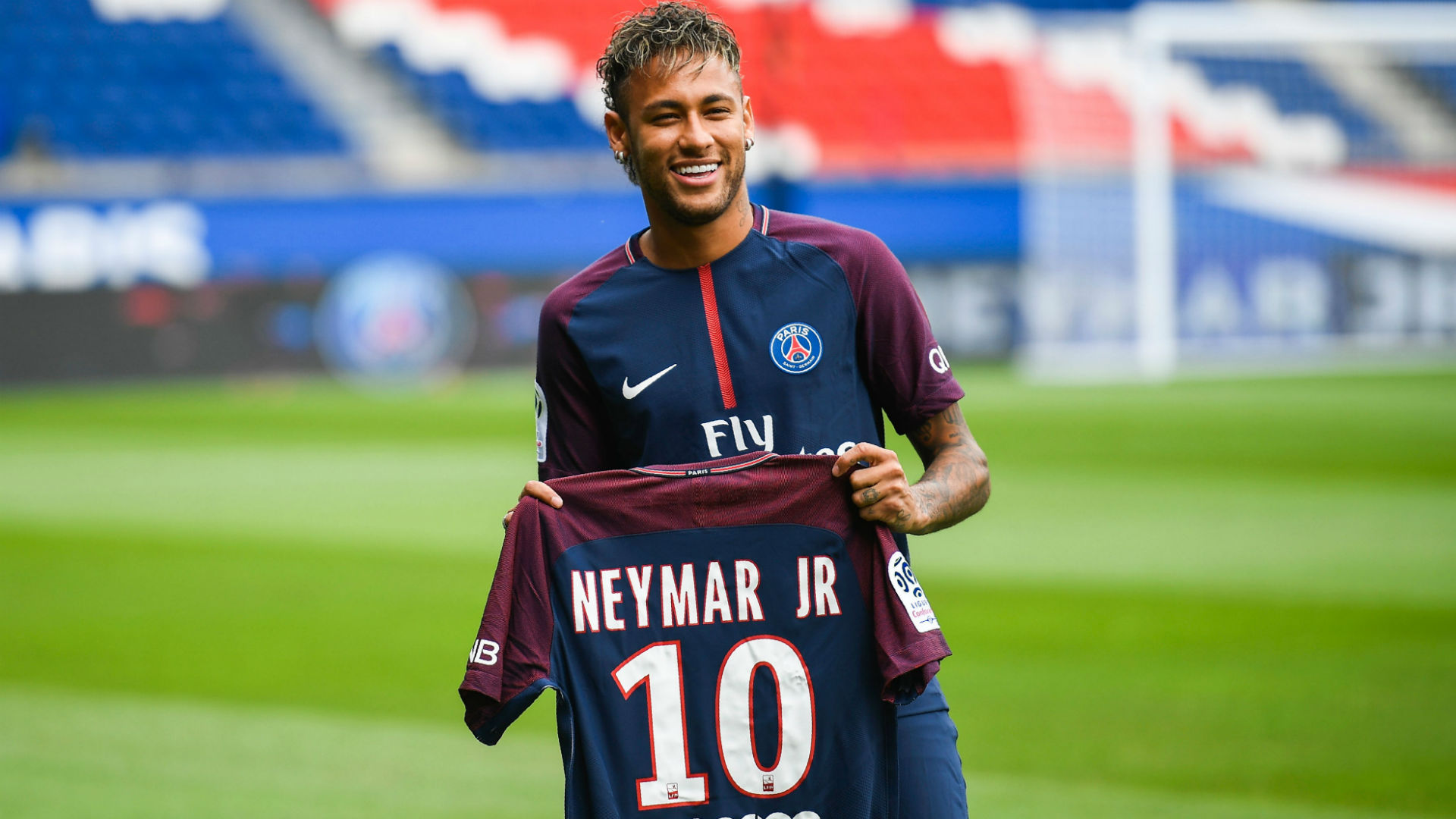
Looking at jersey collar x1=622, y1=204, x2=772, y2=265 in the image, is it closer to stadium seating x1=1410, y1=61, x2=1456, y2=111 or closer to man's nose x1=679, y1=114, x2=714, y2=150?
man's nose x1=679, y1=114, x2=714, y2=150

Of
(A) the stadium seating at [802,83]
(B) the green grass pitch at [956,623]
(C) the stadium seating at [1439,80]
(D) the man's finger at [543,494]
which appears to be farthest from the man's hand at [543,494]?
(C) the stadium seating at [1439,80]

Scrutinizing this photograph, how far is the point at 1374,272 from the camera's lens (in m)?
22.1

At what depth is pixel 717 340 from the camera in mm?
2900

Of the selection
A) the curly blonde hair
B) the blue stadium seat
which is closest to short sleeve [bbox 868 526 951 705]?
the curly blonde hair

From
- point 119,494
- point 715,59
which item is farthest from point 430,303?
point 715,59

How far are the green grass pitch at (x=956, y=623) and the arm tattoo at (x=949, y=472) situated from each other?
2099 millimetres

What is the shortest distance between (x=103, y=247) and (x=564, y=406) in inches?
715

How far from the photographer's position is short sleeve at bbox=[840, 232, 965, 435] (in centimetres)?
293

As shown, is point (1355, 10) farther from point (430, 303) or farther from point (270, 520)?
point (270, 520)

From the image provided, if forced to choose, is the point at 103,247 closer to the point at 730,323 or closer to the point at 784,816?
the point at 730,323

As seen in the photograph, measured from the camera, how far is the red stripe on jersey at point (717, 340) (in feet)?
9.50

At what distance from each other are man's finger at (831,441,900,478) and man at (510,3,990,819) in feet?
0.44

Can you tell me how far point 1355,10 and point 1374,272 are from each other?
4944 mm

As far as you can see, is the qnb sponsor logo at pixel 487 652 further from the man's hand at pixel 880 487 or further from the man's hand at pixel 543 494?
the man's hand at pixel 880 487
